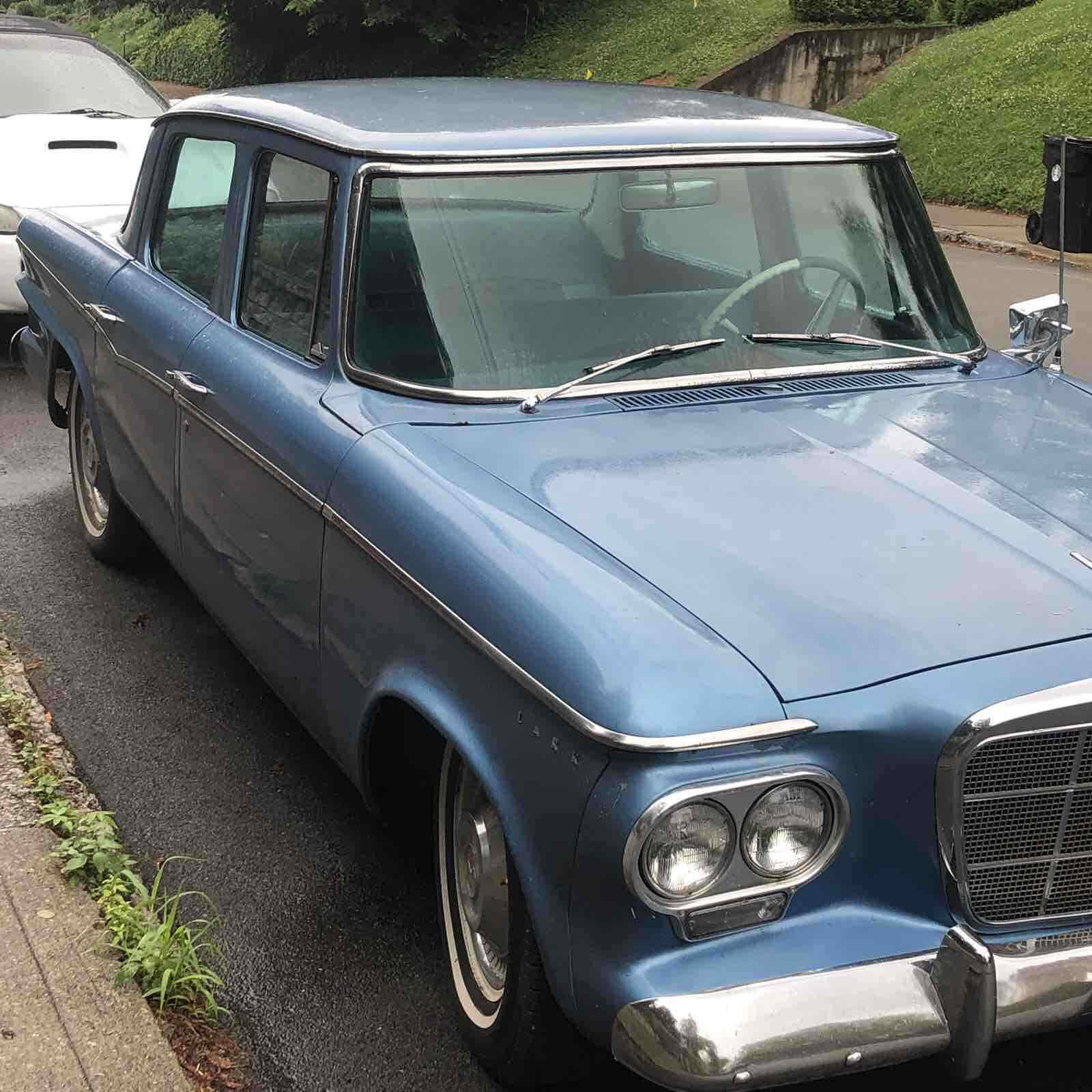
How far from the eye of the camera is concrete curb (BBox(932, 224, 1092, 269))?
1280cm

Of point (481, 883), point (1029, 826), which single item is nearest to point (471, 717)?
point (481, 883)

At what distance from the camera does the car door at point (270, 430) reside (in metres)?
3.38

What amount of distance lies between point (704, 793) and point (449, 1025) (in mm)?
1129

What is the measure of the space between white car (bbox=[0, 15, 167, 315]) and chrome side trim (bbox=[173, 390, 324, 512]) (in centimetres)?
324

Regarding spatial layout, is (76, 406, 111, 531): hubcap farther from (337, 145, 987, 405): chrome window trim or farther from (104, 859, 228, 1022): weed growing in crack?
(104, 859, 228, 1022): weed growing in crack

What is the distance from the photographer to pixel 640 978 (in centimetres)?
229

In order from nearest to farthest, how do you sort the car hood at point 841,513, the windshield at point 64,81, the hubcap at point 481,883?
the car hood at point 841,513, the hubcap at point 481,883, the windshield at point 64,81

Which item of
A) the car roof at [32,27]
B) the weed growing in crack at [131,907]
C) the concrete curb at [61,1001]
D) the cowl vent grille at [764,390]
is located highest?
the car roof at [32,27]

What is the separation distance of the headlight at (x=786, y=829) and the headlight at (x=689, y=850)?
1.4 inches

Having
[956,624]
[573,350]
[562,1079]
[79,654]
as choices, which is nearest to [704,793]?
[956,624]

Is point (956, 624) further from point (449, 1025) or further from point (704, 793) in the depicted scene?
point (449, 1025)

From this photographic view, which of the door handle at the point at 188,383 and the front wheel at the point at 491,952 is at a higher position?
the door handle at the point at 188,383

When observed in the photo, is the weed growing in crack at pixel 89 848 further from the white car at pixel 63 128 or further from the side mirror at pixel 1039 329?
the white car at pixel 63 128

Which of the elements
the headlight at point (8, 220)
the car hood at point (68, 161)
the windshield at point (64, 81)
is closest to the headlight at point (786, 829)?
the car hood at point (68, 161)
